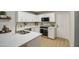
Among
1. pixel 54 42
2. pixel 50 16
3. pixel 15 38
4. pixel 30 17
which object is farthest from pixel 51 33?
pixel 15 38

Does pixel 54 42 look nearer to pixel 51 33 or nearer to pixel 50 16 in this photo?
pixel 51 33

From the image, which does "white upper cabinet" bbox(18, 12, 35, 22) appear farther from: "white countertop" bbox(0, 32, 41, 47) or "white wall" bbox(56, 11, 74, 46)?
"white wall" bbox(56, 11, 74, 46)

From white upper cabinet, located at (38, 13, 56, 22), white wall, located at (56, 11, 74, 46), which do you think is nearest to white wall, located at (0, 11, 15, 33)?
white upper cabinet, located at (38, 13, 56, 22)

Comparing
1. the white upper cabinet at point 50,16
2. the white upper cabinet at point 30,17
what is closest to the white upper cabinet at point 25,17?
the white upper cabinet at point 30,17

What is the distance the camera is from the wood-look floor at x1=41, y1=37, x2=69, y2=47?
1.64 m

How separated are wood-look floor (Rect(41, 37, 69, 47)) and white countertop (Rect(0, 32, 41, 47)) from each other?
4.8 inches

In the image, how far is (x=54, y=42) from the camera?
65.0 inches

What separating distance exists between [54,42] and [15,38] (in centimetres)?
55

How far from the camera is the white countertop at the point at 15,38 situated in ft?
5.30
